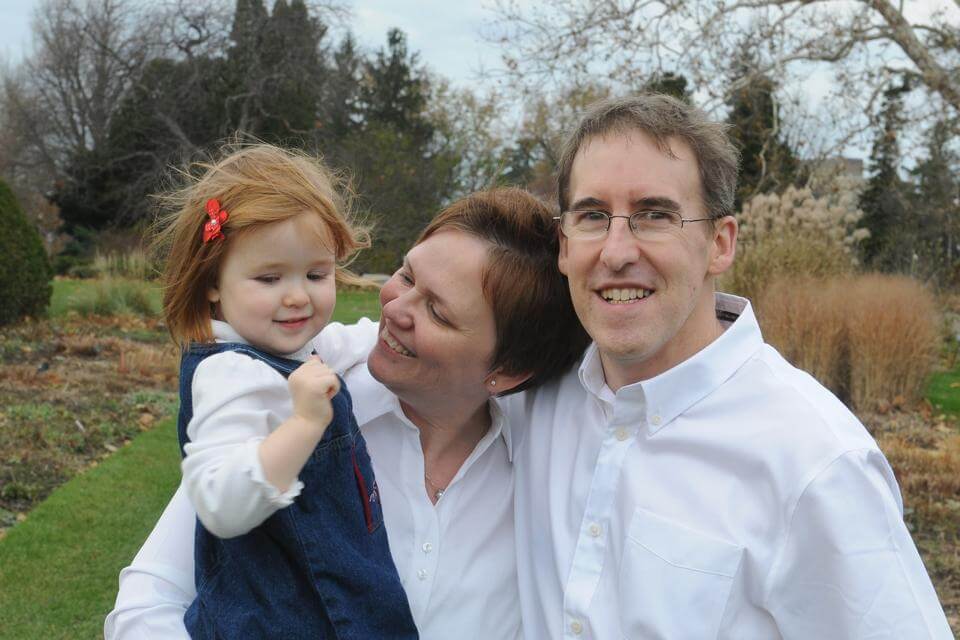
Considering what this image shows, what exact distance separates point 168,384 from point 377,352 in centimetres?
820

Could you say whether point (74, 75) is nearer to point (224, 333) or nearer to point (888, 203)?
point (888, 203)

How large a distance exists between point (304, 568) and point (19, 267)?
1250cm

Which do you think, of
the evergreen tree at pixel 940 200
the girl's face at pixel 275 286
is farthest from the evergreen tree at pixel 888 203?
the girl's face at pixel 275 286

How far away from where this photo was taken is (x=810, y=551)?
6.05 feet

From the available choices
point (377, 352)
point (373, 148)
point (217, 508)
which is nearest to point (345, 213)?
point (377, 352)

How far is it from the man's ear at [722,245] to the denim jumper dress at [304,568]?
1.01 meters

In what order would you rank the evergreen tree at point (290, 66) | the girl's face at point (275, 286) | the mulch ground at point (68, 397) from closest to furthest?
the girl's face at point (275, 286) < the mulch ground at point (68, 397) < the evergreen tree at point (290, 66)

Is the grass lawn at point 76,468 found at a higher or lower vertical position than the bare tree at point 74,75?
lower

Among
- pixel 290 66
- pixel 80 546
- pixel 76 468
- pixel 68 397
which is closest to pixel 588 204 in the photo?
pixel 80 546

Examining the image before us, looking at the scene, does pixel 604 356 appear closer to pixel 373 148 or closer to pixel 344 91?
pixel 373 148

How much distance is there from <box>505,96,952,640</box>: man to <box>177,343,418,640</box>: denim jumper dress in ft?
1.54

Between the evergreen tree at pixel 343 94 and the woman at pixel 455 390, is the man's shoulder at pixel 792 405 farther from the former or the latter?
the evergreen tree at pixel 343 94

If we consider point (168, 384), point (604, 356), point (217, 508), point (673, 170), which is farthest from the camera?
point (168, 384)

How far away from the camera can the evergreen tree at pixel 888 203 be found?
12203mm
